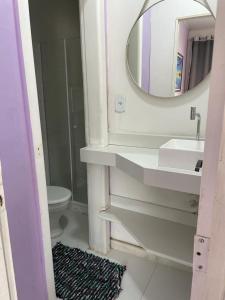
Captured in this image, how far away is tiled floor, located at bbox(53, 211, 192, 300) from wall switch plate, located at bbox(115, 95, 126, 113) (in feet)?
4.02

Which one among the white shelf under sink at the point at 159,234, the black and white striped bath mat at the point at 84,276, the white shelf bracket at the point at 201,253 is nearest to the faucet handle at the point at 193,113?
the white shelf under sink at the point at 159,234

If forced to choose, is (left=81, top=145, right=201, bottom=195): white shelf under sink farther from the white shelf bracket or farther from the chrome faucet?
the white shelf bracket

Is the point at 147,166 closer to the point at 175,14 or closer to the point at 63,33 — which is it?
the point at 175,14

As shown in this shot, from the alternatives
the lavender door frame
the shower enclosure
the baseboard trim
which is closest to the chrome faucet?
the lavender door frame

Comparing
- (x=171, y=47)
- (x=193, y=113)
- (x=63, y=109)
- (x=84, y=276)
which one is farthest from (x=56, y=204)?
(x=171, y=47)

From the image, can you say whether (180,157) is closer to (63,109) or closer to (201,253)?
(201,253)

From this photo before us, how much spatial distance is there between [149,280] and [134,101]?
1.32 metres

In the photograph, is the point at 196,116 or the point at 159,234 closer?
the point at 196,116

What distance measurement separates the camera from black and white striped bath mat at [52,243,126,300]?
1601mm

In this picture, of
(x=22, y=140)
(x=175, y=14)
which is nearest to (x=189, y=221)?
(x=22, y=140)

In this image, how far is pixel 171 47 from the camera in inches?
59.8

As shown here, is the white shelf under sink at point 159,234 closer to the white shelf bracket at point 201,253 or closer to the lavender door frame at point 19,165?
the lavender door frame at point 19,165

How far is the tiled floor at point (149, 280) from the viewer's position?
1598 millimetres

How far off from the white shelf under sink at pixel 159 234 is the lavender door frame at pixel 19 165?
26.1 inches
